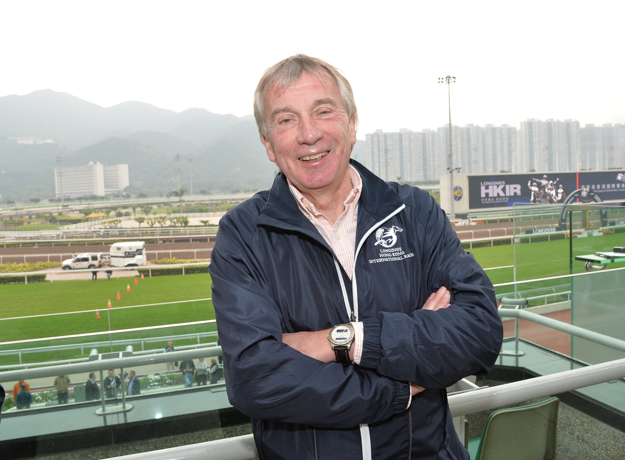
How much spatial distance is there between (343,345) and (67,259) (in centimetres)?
3218

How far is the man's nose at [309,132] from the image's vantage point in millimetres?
860

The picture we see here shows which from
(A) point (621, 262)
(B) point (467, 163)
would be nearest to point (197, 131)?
(B) point (467, 163)

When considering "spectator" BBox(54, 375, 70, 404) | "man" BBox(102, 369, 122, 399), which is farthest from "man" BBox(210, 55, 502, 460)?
"spectator" BBox(54, 375, 70, 404)

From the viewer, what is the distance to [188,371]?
264 centimetres

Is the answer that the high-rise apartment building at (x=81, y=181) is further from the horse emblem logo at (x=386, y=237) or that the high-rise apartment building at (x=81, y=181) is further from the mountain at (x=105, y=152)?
the horse emblem logo at (x=386, y=237)

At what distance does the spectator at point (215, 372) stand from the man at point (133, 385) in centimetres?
56

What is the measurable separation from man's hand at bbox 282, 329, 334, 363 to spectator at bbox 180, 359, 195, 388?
1916 millimetres

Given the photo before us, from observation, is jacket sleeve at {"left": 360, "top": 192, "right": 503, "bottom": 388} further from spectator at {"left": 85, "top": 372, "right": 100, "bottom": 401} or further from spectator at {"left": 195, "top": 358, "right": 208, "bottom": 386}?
spectator at {"left": 195, "top": 358, "right": 208, "bottom": 386}

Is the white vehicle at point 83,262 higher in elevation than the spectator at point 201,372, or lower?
lower

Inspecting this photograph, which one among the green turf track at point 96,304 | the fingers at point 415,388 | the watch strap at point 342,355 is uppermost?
the watch strap at point 342,355

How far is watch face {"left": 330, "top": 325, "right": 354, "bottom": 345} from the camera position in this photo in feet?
2.33

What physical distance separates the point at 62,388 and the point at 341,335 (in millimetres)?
2144

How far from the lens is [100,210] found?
35.6 m

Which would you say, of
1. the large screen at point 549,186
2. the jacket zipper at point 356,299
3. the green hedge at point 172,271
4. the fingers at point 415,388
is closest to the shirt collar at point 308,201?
the jacket zipper at point 356,299
